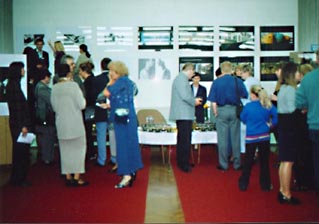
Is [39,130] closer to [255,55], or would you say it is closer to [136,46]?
[136,46]

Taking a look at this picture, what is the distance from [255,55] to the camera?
9.40m

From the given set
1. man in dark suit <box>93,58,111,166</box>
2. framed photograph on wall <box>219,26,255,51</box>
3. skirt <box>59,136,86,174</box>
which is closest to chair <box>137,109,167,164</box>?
framed photograph on wall <box>219,26,255,51</box>

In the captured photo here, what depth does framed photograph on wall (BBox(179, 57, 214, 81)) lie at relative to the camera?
9.41 m

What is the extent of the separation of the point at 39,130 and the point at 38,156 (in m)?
0.67

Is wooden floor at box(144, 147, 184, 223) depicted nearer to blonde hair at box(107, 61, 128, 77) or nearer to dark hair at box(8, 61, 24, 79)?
blonde hair at box(107, 61, 128, 77)

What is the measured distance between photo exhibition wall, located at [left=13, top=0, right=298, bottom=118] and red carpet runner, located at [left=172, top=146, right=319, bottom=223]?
9.71 ft

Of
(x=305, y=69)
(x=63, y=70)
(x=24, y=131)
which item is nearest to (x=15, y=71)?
(x=63, y=70)

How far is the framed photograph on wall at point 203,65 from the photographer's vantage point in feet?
30.9

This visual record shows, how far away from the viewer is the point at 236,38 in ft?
30.8

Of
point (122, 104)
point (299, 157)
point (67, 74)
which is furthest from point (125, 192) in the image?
point (299, 157)

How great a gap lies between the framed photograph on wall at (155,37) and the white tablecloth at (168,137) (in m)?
2.54

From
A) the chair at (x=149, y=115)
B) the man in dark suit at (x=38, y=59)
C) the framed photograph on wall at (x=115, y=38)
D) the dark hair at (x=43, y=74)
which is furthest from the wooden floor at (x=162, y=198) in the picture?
the framed photograph on wall at (x=115, y=38)

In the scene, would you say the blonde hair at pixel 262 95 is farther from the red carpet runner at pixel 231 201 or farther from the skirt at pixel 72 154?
the skirt at pixel 72 154

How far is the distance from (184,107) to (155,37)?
297 centimetres
